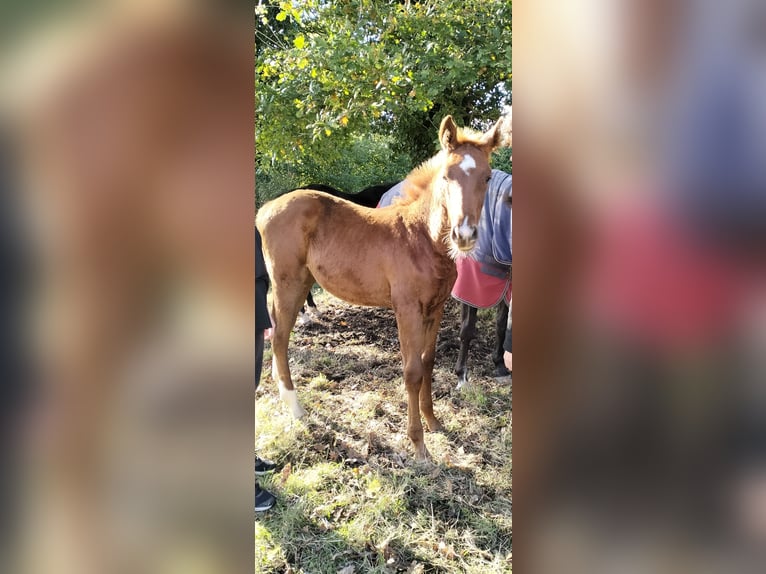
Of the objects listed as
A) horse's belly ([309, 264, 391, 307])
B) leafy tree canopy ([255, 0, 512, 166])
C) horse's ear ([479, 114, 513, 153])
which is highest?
leafy tree canopy ([255, 0, 512, 166])

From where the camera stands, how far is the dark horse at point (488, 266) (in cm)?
223

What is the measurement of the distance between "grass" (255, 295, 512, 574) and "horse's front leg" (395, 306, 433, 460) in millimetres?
101

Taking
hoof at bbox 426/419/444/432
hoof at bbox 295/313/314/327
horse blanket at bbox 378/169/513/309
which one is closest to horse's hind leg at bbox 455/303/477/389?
horse blanket at bbox 378/169/513/309

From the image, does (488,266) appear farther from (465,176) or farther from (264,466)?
(264,466)

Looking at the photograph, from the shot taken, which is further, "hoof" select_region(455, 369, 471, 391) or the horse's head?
"hoof" select_region(455, 369, 471, 391)

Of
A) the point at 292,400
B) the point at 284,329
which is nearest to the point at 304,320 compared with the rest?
the point at 284,329

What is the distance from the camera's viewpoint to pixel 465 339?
3.29m

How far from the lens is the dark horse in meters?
2.23
